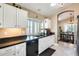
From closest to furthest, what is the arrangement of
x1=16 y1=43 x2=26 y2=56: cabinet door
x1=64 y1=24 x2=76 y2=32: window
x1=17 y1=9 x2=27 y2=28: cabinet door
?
1. x1=16 y1=43 x2=26 y2=56: cabinet door
2. x1=17 y1=9 x2=27 y2=28: cabinet door
3. x1=64 y1=24 x2=76 y2=32: window

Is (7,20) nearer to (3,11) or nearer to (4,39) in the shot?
(3,11)

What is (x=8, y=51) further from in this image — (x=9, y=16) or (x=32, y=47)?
(x=32, y=47)

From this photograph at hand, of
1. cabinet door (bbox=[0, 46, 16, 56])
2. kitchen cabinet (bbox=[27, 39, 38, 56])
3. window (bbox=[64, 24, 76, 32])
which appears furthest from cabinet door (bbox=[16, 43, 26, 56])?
window (bbox=[64, 24, 76, 32])

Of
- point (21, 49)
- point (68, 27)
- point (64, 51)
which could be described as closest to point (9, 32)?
point (21, 49)

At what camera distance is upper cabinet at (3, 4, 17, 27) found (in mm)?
2131

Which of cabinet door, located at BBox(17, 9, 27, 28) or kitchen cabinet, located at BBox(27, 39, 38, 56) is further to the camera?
kitchen cabinet, located at BBox(27, 39, 38, 56)

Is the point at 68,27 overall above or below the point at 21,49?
above

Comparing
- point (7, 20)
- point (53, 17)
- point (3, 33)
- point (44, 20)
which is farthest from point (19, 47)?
point (53, 17)

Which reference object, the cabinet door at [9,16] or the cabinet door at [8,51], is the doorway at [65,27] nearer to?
the cabinet door at [9,16]

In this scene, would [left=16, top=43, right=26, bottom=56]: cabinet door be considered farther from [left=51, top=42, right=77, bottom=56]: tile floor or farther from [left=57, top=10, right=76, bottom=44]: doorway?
[left=57, top=10, right=76, bottom=44]: doorway

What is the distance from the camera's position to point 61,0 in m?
0.95

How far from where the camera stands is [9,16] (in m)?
2.27

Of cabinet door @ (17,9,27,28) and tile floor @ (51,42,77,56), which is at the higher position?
cabinet door @ (17,9,27,28)

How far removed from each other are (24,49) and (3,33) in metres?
0.69
